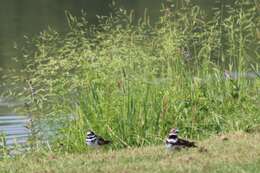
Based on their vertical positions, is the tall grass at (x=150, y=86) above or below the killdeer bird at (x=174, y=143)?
above

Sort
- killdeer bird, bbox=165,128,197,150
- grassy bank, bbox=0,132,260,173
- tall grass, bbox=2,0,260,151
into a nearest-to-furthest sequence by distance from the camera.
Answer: grassy bank, bbox=0,132,260,173
killdeer bird, bbox=165,128,197,150
tall grass, bbox=2,0,260,151

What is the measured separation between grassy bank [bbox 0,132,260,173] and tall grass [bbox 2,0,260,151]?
1.29 meters

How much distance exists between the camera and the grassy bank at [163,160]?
6.56 m

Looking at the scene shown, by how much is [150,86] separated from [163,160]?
300 centimetres

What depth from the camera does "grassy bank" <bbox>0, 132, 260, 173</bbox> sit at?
21.5ft

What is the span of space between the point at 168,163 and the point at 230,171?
25.2 inches

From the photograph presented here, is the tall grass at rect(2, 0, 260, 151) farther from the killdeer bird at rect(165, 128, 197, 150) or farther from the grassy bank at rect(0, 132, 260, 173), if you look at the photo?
the killdeer bird at rect(165, 128, 197, 150)

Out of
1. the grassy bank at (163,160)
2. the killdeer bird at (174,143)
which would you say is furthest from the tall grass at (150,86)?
the killdeer bird at (174,143)

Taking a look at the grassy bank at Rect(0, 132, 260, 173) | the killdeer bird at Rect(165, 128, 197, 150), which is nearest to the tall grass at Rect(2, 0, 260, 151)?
the grassy bank at Rect(0, 132, 260, 173)

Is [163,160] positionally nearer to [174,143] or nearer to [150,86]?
[174,143]

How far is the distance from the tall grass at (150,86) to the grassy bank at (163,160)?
1.29m

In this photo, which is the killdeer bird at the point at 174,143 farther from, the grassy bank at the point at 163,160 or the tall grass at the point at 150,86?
the tall grass at the point at 150,86

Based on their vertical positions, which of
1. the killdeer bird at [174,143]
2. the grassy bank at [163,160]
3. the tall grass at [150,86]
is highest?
the tall grass at [150,86]

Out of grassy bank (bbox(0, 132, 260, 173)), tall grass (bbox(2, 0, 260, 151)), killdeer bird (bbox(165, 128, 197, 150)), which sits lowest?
grassy bank (bbox(0, 132, 260, 173))
